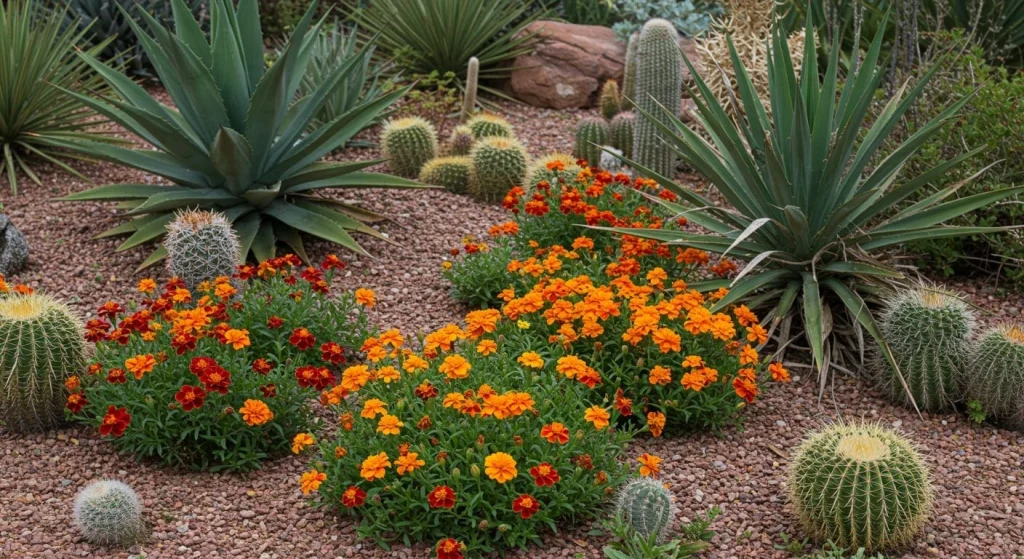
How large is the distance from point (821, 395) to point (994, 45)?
12.3ft

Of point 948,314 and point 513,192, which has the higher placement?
point 513,192

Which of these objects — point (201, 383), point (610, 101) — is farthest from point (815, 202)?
point (610, 101)

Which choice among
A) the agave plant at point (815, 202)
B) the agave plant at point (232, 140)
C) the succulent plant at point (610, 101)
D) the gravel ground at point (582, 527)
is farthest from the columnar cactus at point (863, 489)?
the succulent plant at point (610, 101)

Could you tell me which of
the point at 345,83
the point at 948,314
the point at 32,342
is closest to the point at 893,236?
the point at 948,314

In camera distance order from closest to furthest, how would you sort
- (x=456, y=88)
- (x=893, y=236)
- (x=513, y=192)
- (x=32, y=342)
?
(x=32, y=342) → (x=893, y=236) → (x=513, y=192) → (x=456, y=88)

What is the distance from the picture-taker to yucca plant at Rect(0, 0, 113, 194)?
7184 mm

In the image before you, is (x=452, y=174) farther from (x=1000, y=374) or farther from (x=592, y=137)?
(x=1000, y=374)

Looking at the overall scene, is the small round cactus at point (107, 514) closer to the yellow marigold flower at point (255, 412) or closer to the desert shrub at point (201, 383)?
the desert shrub at point (201, 383)

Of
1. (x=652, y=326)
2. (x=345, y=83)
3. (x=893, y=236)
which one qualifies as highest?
(x=345, y=83)

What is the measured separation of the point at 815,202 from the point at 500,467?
7.97 feet

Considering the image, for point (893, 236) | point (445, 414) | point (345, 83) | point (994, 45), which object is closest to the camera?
point (445, 414)

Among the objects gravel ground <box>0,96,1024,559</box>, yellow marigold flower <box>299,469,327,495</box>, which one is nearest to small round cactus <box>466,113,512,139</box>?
gravel ground <box>0,96,1024,559</box>

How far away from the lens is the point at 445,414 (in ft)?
13.2

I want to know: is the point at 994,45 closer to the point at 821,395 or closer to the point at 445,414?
A: the point at 821,395
